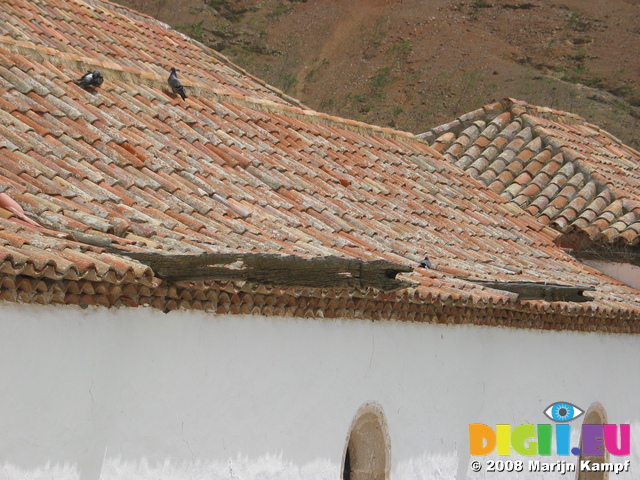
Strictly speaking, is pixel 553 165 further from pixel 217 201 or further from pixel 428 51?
pixel 428 51

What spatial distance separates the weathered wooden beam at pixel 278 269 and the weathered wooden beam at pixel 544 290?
7.62ft

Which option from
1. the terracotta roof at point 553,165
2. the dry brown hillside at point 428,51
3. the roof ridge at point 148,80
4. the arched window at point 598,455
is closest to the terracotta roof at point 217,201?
the roof ridge at point 148,80

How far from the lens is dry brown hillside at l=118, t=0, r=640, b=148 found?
41.0 metres

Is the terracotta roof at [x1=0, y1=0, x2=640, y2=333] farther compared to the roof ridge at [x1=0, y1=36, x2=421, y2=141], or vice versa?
the roof ridge at [x1=0, y1=36, x2=421, y2=141]

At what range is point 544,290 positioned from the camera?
740cm

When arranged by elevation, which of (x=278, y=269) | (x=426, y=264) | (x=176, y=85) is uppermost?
(x=176, y=85)

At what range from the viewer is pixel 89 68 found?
9055 mm

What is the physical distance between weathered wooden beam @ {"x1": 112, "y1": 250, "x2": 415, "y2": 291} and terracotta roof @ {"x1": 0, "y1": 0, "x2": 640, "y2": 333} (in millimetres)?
144

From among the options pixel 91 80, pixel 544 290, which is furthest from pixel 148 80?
pixel 544 290

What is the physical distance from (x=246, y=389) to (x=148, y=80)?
14.8ft

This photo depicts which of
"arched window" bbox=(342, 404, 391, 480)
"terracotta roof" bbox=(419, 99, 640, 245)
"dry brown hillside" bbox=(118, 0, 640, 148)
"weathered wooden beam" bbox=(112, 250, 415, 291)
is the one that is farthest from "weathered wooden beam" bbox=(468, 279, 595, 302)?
"dry brown hillside" bbox=(118, 0, 640, 148)

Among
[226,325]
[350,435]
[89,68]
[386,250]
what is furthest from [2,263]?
[89,68]

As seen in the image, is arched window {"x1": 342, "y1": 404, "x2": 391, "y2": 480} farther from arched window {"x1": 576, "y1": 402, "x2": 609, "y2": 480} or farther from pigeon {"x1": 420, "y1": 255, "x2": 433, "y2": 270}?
arched window {"x1": 576, "y1": 402, "x2": 609, "y2": 480}

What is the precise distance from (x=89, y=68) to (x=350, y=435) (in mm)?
4357
